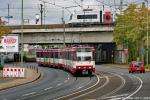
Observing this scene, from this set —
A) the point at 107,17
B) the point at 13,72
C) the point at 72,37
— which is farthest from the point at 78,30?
the point at 13,72

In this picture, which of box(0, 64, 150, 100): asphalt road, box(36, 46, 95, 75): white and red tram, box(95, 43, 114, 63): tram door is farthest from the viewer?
box(95, 43, 114, 63): tram door

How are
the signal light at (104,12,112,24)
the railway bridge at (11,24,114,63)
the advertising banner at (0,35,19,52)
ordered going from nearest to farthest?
the advertising banner at (0,35,19,52) < the railway bridge at (11,24,114,63) < the signal light at (104,12,112,24)

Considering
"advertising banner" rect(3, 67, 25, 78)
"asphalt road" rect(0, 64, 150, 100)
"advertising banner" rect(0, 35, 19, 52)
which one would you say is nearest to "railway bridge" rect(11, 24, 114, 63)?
"advertising banner" rect(0, 35, 19, 52)

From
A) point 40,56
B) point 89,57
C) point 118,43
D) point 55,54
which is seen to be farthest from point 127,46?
point 89,57

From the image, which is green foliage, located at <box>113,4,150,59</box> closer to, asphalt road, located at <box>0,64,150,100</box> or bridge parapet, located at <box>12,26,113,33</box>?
bridge parapet, located at <box>12,26,113,33</box>

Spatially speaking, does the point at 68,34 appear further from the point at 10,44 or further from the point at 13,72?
the point at 13,72

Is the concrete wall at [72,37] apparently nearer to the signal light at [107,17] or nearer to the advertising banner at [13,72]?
the signal light at [107,17]

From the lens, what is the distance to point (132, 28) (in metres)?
93.9

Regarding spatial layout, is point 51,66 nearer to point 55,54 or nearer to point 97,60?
point 55,54

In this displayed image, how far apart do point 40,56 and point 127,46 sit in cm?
1743

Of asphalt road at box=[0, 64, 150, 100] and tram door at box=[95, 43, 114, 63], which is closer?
asphalt road at box=[0, 64, 150, 100]

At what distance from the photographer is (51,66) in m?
86.0

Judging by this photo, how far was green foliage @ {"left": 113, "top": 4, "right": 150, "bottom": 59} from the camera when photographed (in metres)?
92.9

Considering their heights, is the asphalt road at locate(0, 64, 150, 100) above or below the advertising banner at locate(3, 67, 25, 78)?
below
